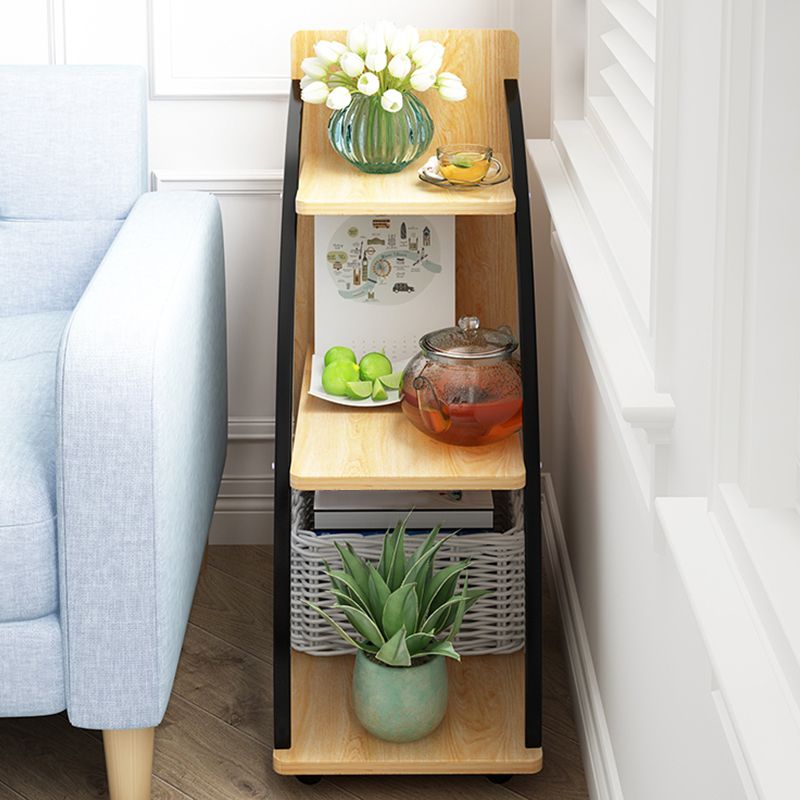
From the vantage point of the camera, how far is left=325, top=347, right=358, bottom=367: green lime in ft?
6.54

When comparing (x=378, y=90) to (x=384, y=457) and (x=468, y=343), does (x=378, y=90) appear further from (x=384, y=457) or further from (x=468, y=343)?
(x=384, y=457)

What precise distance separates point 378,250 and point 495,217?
0.23 meters

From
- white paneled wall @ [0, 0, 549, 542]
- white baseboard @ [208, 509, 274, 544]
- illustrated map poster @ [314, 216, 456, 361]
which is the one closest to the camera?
illustrated map poster @ [314, 216, 456, 361]

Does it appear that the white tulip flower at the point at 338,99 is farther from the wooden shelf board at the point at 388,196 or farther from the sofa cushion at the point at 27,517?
the sofa cushion at the point at 27,517

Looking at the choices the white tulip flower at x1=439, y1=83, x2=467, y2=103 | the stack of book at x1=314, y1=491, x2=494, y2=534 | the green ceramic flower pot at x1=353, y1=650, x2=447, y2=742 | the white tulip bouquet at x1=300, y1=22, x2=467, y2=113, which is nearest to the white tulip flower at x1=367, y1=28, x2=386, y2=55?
the white tulip bouquet at x1=300, y1=22, x2=467, y2=113

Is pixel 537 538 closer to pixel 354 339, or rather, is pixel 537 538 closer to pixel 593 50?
pixel 354 339

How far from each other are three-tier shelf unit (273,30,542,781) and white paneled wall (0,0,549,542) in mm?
277

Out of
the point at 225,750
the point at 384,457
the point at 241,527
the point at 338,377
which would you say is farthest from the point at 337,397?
the point at 241,527

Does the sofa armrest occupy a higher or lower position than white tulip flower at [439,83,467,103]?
lower

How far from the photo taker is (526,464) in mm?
1754

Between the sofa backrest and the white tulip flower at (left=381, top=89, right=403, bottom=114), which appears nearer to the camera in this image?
the white tulip flower at (left=381, top=89, right=403, bottom=114)

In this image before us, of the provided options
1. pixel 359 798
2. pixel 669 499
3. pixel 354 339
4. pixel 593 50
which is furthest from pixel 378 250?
pixel 669 499

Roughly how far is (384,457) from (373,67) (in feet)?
1.78

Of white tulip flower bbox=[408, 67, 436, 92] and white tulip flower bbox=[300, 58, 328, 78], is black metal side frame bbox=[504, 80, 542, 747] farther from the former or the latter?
white tulip flower bbox=[300, 58, 328, 78]
